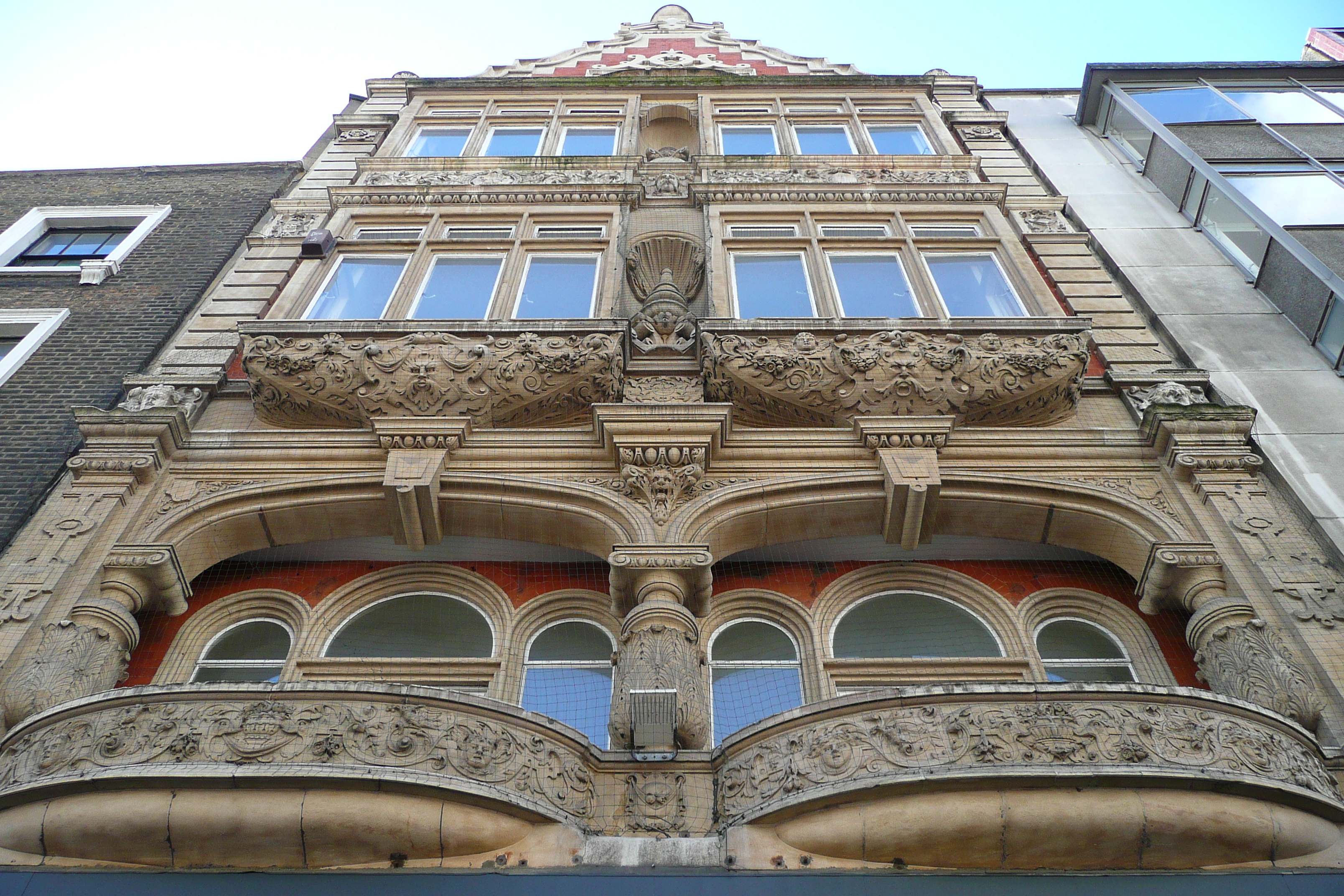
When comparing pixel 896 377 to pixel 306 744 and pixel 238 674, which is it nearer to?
pixel 306 744

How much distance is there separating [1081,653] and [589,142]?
1405cm

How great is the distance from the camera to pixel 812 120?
70.4 ft

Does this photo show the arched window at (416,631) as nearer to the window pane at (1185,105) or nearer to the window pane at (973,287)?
the window pane at (973,287)

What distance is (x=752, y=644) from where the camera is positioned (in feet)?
39.0

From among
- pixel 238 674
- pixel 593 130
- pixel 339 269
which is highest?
pixel 593 130

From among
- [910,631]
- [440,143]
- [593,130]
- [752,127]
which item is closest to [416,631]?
[910,631]

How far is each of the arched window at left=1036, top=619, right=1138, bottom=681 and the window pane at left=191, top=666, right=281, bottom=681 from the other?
8256mm

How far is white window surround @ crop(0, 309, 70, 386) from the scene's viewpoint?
15.5m

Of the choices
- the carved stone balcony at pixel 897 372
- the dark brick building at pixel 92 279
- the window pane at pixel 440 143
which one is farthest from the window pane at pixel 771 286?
the dark brick building at pixel 92 279

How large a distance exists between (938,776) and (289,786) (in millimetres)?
4861

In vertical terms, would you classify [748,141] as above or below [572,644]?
above

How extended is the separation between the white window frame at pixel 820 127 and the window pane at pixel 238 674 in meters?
13.3

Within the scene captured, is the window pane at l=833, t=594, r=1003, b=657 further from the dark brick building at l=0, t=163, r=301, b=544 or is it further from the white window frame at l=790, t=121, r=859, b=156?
the white window frame at l=790, t=121, r=859, b=156

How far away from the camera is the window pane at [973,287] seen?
49.2ft
